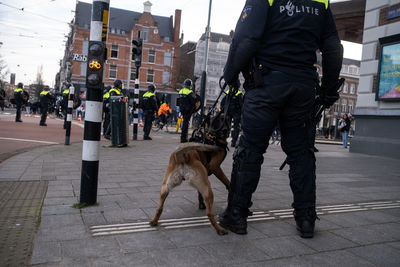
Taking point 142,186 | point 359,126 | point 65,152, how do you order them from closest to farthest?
point 142,186
point 65,152
point 359,126

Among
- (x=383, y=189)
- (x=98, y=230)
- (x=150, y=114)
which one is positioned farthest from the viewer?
(x=150, y=114)

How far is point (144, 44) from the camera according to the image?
1860 inches

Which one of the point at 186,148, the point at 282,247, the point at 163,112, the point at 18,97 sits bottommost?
the point at 282,247

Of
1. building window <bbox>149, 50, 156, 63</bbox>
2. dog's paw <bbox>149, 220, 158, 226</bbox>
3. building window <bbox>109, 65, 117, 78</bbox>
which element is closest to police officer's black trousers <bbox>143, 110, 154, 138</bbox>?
dog's paw <bbox>149, 220, 158, 226</bbox>

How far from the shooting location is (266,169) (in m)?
6.98

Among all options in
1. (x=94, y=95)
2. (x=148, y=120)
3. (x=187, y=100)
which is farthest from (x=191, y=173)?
(x=148, y=120)

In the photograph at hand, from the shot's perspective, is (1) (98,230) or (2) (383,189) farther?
(2) (383,189)

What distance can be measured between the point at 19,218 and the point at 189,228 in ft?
5.14

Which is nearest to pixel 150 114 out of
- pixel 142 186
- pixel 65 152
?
pixel 65 152

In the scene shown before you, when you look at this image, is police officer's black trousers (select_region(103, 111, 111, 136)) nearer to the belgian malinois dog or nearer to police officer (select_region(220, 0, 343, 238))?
the belgian malinois dog

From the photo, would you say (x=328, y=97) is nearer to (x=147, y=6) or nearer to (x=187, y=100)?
(x=187, y=100)

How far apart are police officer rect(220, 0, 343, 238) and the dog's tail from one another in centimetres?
30

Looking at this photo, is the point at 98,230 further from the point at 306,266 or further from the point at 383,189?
the point at 383,189

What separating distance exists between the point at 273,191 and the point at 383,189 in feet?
6.36
